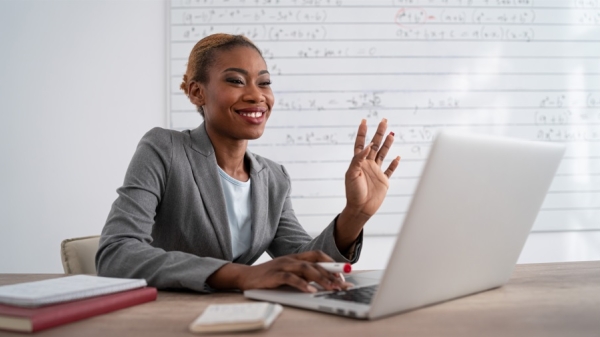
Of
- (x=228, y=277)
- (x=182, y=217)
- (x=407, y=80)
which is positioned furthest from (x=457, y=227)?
(x=407, y=80)

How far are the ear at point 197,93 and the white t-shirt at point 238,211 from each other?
235 millimetres

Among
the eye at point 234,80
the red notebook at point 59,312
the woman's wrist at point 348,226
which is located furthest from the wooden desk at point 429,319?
the eye at point 234,80

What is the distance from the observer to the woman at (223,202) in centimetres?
114

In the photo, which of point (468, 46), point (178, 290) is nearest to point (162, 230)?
point (178, 290)

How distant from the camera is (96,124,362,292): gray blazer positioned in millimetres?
1214

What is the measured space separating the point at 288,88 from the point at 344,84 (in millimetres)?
284

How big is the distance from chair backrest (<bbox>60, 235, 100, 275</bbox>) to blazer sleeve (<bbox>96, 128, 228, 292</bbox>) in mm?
335

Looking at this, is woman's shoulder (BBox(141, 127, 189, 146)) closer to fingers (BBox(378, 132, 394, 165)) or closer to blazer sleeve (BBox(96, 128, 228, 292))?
blazer sleeve (BBox(96, 128, 228, 292))


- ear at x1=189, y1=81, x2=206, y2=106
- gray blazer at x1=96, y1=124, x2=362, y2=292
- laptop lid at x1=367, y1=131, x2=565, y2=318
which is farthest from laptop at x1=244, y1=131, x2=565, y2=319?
ear at x1=189, y1=81, x2=206, y2=106

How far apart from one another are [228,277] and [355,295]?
260mm

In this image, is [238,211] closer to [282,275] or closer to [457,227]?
[282,275]

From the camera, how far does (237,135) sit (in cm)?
172

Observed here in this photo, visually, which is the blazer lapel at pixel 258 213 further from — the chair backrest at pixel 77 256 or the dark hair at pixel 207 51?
the chair backrest at pixel 77 256

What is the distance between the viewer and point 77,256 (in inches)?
67.6
